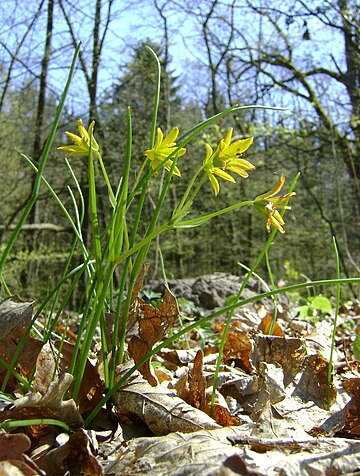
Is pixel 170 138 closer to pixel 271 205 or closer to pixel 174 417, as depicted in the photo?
pixel 271 205

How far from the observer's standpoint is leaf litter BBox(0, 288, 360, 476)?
771 mm

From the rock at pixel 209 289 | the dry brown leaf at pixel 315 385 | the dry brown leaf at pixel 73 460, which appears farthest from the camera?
the rock at pixel 209 289

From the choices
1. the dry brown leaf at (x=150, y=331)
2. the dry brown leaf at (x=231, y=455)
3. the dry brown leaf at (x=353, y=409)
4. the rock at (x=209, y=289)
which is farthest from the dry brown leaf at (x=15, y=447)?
the rock at (x=209, y=289)

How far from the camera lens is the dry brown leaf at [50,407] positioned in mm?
777

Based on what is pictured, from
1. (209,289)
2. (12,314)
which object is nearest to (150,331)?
(12,314)

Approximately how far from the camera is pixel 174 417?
37.4 inches

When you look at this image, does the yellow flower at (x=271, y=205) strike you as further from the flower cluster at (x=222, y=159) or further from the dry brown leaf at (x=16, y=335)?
the dry brown leaf at (x=16, y=335)

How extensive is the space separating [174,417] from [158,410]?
1.5 inches

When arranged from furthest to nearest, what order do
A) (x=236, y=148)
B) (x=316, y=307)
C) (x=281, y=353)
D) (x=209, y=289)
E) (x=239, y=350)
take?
(x=209, y=289), (x=316, y=307), (x=239, y=350), (x=281, y=353), (x=236, y=148)

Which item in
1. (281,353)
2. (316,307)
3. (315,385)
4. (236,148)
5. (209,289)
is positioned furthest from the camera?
(209,289)

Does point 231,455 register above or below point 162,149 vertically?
below

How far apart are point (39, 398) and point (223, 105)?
1155cm

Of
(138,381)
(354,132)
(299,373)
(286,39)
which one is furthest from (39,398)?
(286,39)

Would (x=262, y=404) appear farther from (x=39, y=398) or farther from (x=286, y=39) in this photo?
(x=286, y=39)
